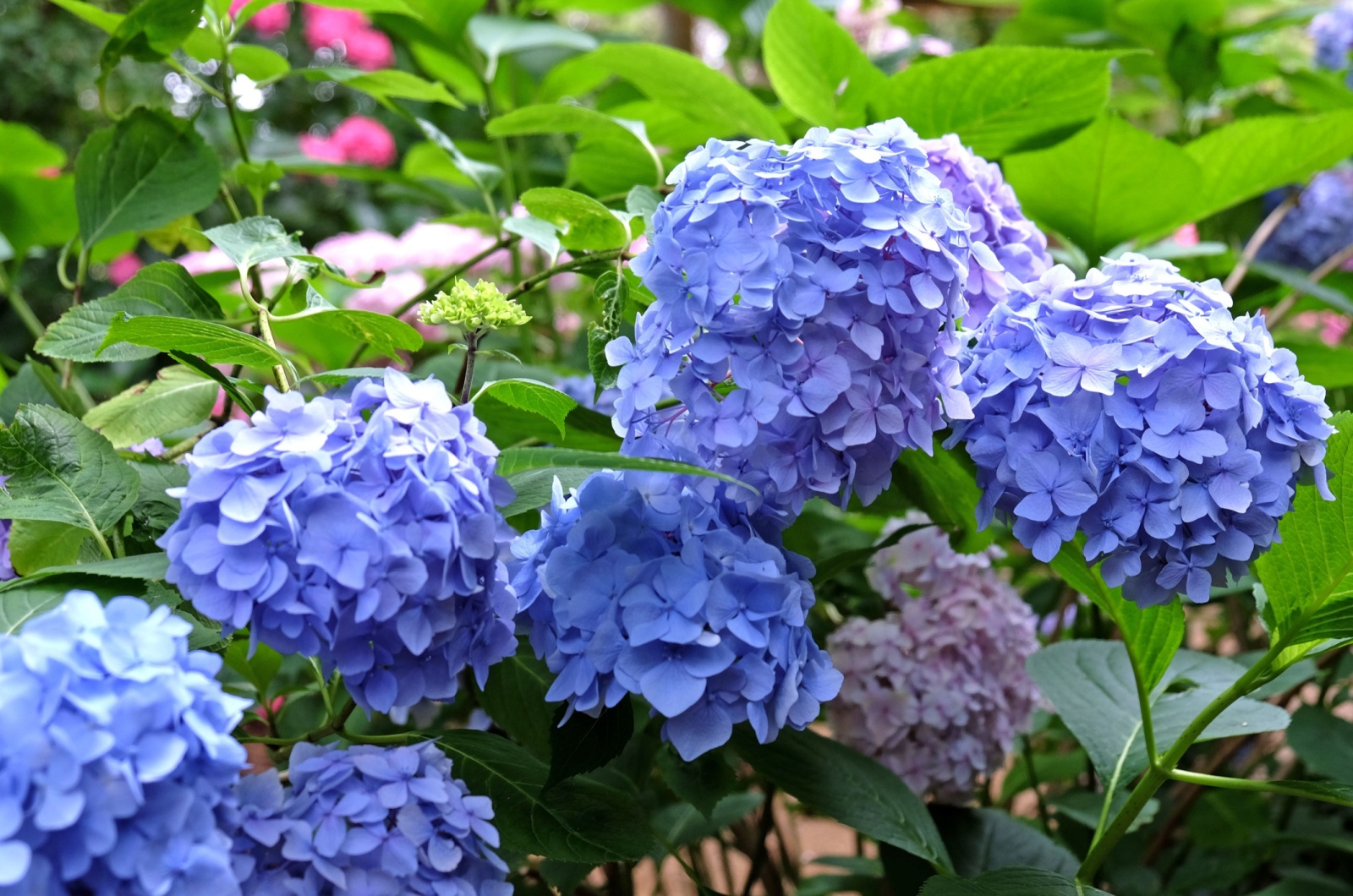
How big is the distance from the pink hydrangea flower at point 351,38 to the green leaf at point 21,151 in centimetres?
181

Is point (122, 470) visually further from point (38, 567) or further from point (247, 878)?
point (247, 878)

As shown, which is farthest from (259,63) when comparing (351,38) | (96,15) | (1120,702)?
(351,38)

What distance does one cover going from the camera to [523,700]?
1.90ft

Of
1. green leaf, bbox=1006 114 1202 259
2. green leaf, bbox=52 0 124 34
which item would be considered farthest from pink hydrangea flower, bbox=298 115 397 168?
green leaf, bbox=1006 114 1202 259

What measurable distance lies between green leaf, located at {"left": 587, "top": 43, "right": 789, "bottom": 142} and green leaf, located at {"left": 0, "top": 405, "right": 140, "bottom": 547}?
0.41 metres

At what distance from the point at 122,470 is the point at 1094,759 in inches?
21.4

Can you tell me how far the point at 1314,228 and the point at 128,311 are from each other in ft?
4.00

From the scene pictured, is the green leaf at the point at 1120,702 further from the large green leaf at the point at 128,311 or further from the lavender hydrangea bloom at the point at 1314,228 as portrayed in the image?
the lavender hydrangea bloom at the point at 1314,228

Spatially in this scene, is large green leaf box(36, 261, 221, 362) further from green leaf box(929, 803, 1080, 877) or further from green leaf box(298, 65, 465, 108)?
green leaf box(929, 803, 1080, 877)

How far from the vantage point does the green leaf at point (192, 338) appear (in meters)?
0.44

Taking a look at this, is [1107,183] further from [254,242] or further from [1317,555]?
[254,242]

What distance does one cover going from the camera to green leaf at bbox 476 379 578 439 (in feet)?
1.56

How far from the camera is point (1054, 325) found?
0.46 m

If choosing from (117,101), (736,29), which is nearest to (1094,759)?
(736,29)
